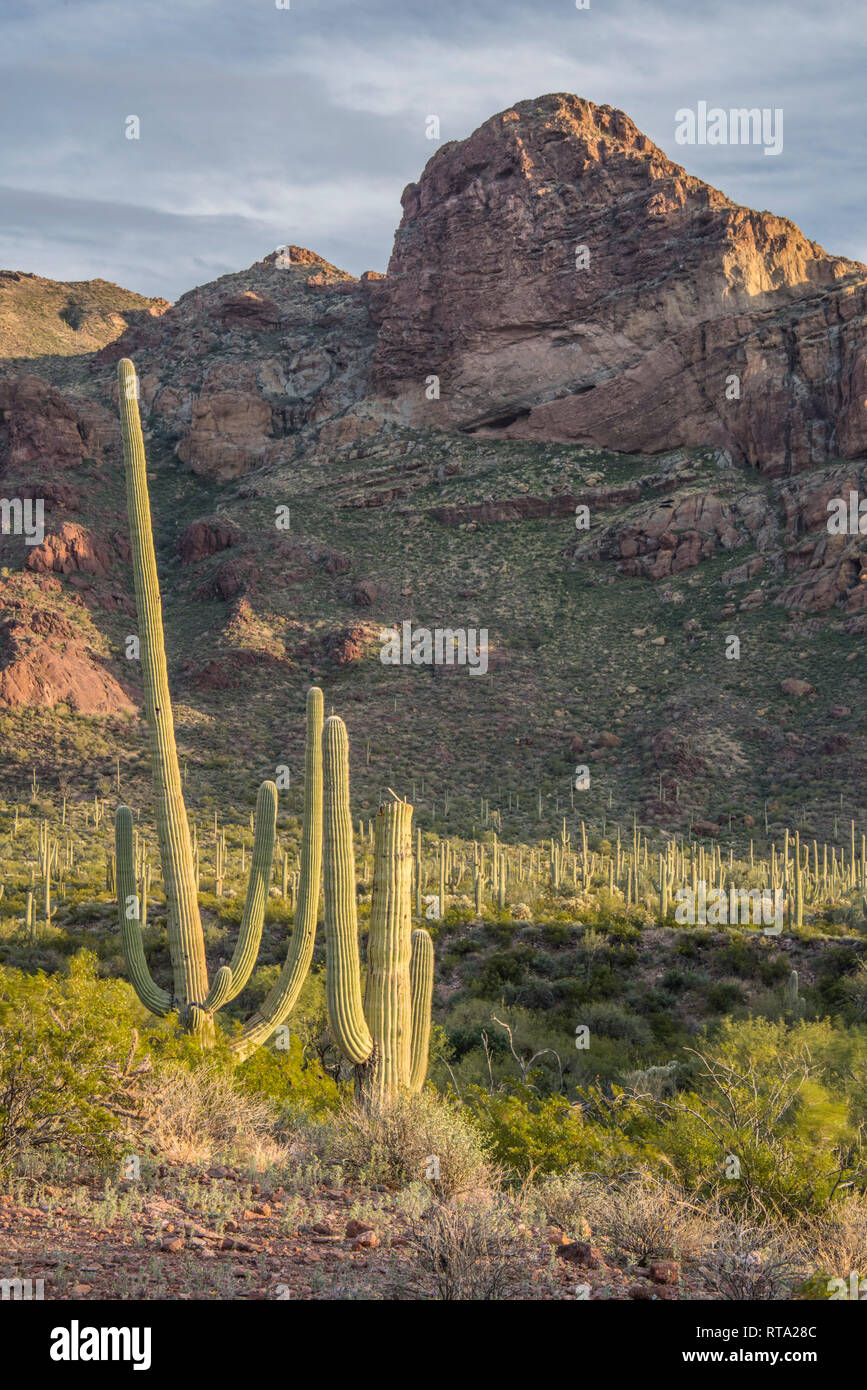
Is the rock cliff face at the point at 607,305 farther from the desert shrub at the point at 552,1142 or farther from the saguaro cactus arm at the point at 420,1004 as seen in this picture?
the desert shrub at the point at 552,1142

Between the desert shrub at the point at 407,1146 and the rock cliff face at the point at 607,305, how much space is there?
48.3 m

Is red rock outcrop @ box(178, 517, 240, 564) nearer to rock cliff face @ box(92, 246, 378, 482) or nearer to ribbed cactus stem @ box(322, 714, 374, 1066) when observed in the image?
rock cliff face @ box(92, 246, 378, 482)

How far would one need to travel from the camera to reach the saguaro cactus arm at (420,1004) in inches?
410

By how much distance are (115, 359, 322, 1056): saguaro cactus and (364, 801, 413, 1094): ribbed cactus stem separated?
1363 mm

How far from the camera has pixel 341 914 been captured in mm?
9891

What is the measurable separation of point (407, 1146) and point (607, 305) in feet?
207

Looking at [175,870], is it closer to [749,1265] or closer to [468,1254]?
[468,1254]

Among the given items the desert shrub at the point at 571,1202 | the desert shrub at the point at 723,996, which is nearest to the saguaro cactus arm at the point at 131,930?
the desert shrub at the point at 571,1202

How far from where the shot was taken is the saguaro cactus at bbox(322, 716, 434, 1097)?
966 cm

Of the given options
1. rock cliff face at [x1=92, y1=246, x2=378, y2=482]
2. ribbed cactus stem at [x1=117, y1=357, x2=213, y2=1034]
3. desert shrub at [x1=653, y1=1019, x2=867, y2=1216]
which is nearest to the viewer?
desert shrub at [x1=653, y1=1019, x2=867, y2=1216]

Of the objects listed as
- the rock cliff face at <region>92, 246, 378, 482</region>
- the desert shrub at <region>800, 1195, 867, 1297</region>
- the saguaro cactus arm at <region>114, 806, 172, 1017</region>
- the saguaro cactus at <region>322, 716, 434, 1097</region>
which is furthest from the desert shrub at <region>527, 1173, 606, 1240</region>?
the rock cliff face at <region>92, 246, 378, 482</region>

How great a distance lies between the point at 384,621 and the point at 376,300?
113ft

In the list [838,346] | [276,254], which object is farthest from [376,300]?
[838,346]
